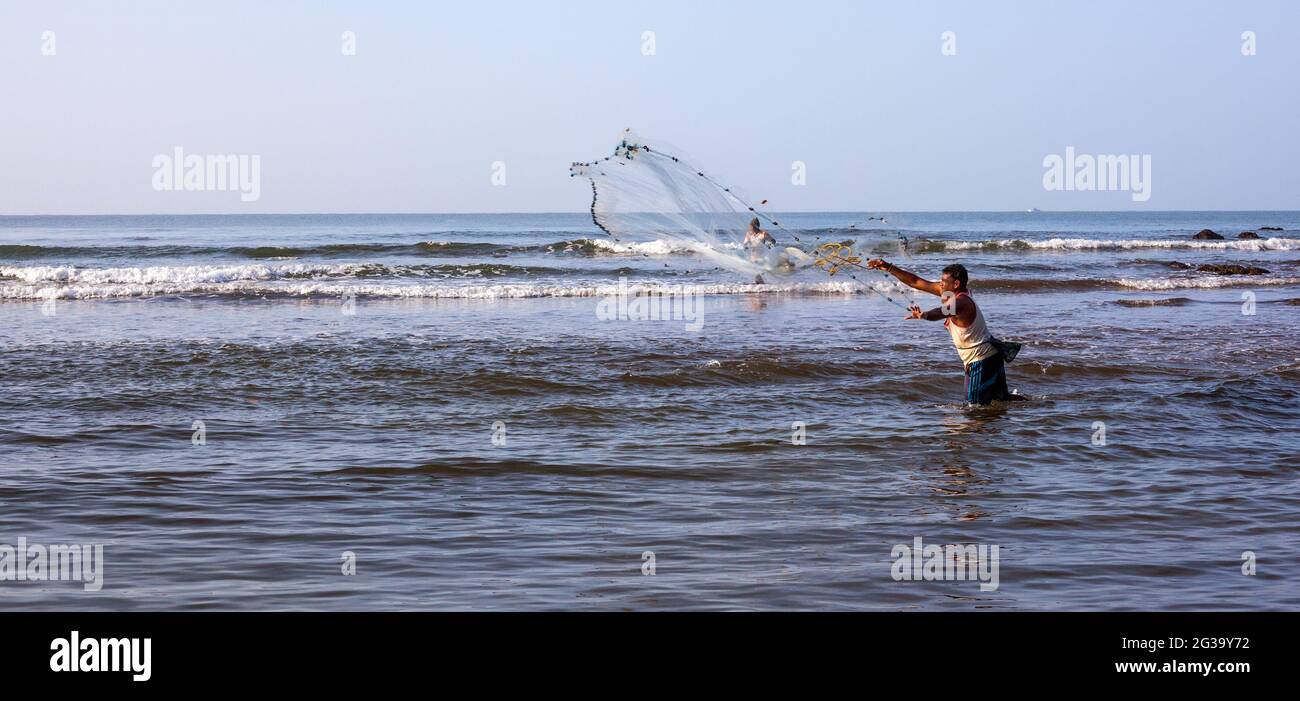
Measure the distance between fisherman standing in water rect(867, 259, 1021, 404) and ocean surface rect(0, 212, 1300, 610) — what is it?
0.23m

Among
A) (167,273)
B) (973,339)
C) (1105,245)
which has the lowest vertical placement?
(973,339)

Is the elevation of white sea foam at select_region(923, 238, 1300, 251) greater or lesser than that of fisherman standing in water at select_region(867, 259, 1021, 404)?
greater

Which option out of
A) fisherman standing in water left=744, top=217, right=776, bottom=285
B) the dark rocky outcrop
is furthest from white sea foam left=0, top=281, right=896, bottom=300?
fisherman standing in water left=744, top=217, right=776, bottom=285

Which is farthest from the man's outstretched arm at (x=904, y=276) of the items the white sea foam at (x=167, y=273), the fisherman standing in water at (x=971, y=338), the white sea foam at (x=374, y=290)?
the white sea foam at (x=167, y=273)

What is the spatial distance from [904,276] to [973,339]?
149 cm

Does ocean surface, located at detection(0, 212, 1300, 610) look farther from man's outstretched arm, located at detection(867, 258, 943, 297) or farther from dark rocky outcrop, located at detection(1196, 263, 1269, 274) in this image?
dark rocky outcrop, located at detection(1196, 263, 1269, 274)

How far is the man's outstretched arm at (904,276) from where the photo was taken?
8781 mm

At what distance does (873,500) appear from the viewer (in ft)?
24.1

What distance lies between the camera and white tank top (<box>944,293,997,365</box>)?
408 inches

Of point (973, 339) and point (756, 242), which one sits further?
point (973, 339)

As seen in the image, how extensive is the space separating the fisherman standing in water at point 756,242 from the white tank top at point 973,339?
1.75 meters

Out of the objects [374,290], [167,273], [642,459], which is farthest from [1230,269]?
[167,273]

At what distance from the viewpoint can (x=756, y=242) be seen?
10109 millimetres

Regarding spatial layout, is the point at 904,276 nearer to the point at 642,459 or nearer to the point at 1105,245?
the point at 642,459
